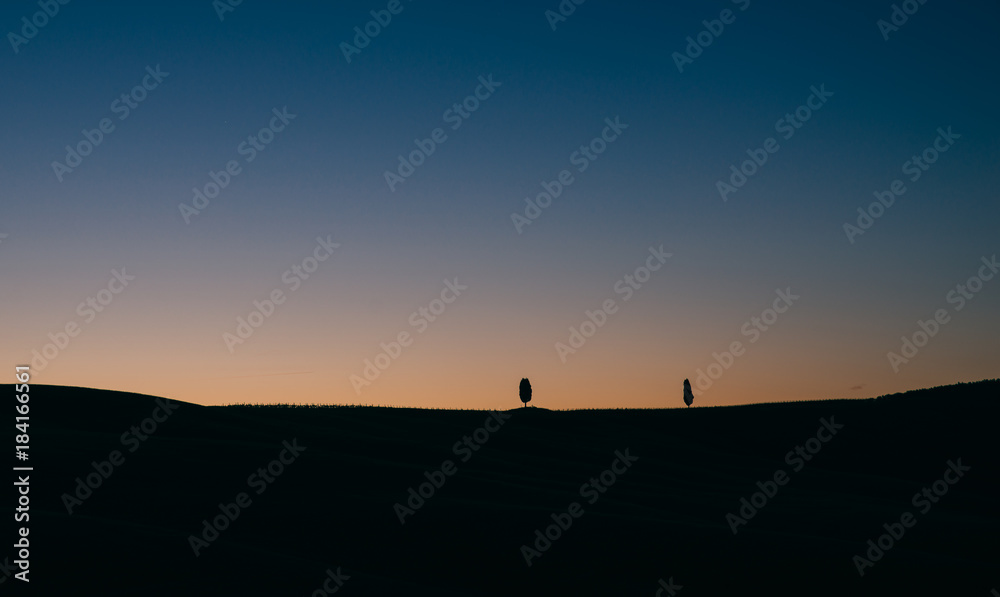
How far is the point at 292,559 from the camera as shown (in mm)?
17641

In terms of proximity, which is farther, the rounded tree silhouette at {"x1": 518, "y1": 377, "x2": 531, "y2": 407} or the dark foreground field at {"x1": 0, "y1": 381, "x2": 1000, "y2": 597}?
the rounded tree silhouette at {"x1": 518, "y1": 377, "x2": 531, "y2": 407}

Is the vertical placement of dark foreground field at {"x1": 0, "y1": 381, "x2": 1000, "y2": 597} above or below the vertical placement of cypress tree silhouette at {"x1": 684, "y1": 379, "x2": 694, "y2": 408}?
below

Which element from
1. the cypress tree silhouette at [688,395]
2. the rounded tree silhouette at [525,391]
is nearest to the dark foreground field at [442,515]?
the rounded tree silhouette at [525,391]

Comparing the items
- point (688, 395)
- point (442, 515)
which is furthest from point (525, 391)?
point (442, 515)

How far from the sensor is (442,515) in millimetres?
21797

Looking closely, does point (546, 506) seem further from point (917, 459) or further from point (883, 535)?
point (917, 459)

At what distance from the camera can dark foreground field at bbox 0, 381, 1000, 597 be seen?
17.0m

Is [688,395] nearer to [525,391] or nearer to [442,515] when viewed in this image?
[525,391]

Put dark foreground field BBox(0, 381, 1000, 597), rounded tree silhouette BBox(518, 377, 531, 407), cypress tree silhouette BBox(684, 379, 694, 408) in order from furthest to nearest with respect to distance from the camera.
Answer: cypress tree silhouette BBox(684, 379, 694, 408), rounded tree silhouette BBox(518, 377, 531, 407), dark foreground field BBox(0, 381, 1000, 597)

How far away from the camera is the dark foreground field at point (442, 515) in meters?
17.0

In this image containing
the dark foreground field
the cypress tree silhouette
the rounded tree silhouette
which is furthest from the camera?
the cypress tree silhouette

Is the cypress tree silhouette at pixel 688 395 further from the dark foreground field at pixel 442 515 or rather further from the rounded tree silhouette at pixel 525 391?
the dark foreground field at pixel 442 515

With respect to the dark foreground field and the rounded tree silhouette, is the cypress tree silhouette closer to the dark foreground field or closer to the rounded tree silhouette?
the rounded tree silhouette

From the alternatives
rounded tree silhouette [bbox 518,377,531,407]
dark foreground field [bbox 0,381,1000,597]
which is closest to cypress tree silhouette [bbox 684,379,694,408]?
rounded tree silhouette [bbox 518,377,531,407]
